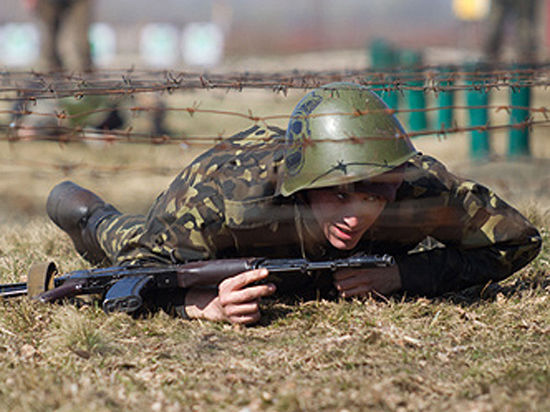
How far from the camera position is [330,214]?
13.0 feet

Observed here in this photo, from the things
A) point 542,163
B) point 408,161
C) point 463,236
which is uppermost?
point 408,161

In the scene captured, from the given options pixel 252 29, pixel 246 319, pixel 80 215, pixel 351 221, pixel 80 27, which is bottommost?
pixel 252 29

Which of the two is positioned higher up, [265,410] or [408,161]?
[408,161]

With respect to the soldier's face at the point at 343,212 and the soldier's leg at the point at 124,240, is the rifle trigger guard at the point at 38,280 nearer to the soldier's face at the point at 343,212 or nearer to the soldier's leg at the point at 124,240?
the soldier's leg at the point at 124,240

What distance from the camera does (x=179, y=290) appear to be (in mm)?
4355

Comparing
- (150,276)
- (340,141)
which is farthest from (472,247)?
(150,276)

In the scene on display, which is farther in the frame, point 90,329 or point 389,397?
point 90,329

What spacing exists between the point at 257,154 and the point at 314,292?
0.84 m

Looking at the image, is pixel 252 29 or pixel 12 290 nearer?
pixel 12 290

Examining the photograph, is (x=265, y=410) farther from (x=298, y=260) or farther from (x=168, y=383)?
(x=298, y=260)

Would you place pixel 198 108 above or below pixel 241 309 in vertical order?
below

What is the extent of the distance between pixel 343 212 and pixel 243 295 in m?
0.63

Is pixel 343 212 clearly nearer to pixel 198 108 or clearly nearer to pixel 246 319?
pixel 246 319

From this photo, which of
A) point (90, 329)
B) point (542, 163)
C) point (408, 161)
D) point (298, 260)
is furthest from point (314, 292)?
point (542, 163)
